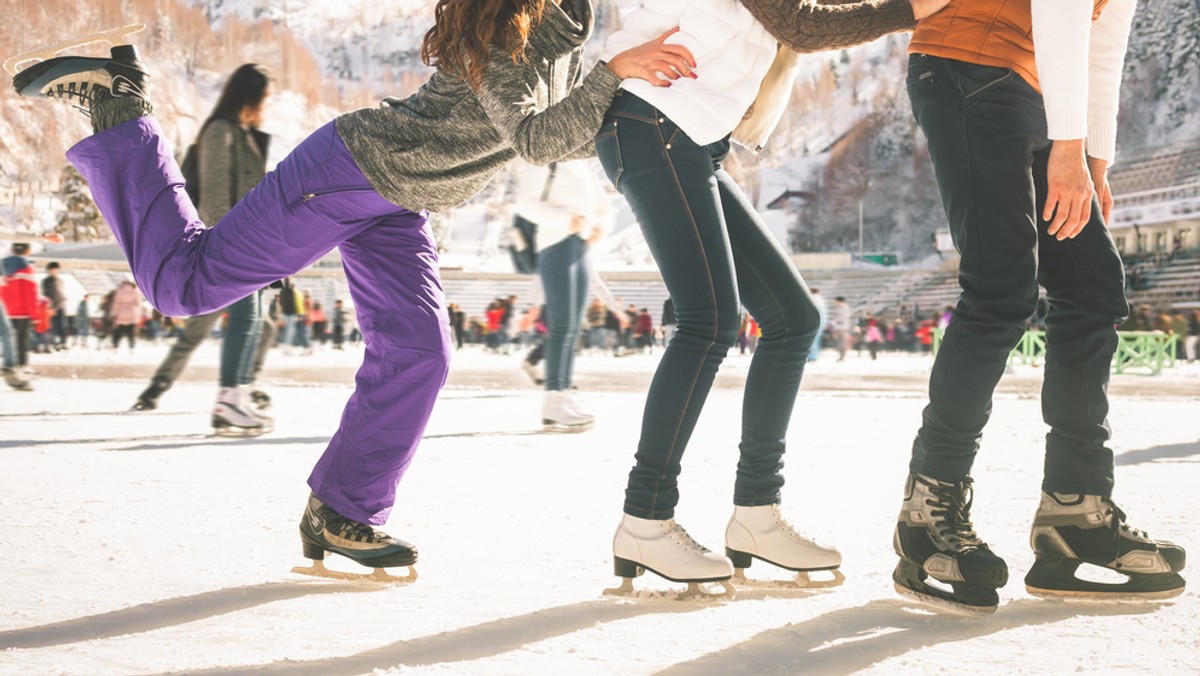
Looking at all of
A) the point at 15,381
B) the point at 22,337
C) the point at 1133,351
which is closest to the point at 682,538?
the point at 15,381

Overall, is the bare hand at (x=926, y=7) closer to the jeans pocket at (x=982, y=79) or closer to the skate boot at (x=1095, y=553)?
the jeans pocket at (x=982, y=79)

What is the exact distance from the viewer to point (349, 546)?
1869 millimetres

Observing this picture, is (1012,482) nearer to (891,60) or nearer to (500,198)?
(500,198)

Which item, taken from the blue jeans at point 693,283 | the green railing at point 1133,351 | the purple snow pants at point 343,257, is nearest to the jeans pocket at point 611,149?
the blue jeans at point 693,283

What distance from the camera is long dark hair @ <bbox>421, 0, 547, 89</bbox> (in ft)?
5.47

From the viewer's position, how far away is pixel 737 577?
190cm

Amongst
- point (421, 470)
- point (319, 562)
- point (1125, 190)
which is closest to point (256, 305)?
point (421, 470)

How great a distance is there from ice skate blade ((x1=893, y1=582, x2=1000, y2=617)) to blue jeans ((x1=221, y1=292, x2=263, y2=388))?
3.11 m

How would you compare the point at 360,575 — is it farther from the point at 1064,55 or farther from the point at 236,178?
the point at 236,178

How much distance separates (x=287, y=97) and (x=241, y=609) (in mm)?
105584

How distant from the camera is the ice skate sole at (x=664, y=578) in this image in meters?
1.74

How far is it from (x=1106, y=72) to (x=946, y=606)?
1.00 meters

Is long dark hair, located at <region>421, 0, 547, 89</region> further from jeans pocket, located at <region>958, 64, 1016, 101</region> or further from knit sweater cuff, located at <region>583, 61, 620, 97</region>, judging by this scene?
jeans pocket, located at <region>958, 64, 1016, 101</region>

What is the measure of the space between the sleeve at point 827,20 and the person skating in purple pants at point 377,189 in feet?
0.55
